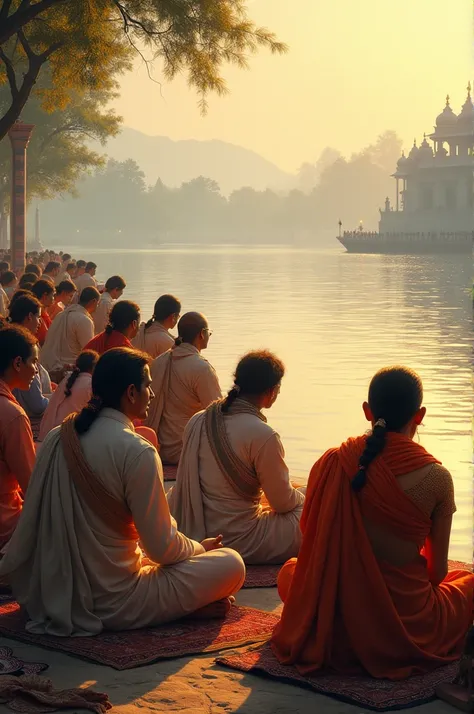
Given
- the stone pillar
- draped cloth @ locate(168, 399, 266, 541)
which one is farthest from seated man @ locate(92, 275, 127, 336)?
the stone pillar

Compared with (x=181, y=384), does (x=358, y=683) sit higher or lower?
lower

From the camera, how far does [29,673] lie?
4234 millimetres

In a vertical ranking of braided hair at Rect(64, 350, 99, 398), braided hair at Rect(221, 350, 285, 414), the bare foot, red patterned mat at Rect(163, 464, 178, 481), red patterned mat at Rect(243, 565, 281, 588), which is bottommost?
red patterned mat at Rect(243, 565, 281, 588)

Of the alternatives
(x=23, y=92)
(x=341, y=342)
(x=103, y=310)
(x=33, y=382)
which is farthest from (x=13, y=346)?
(x=341, y=342)

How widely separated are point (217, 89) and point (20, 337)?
1082cm

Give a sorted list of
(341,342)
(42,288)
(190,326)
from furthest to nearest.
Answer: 1. (341,342)
2. (42,288)
3. (190,326)

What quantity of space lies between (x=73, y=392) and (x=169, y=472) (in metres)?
0.86

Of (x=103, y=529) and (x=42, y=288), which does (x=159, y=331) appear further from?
(x=103, y=529)

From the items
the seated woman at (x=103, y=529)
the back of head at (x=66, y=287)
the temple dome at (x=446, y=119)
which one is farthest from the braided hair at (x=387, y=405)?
the temple dome at (x=446, y=119)

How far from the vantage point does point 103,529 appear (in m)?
4.71

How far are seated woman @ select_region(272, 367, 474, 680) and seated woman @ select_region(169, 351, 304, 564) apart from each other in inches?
44.0

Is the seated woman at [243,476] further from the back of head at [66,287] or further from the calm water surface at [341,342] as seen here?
the back of head at [66,287]

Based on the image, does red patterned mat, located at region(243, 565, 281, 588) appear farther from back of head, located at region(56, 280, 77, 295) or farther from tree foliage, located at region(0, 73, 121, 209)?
tree foliage, located at region(0, 73, 121, 209)

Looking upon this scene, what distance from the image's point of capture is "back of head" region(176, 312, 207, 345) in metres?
7.72
